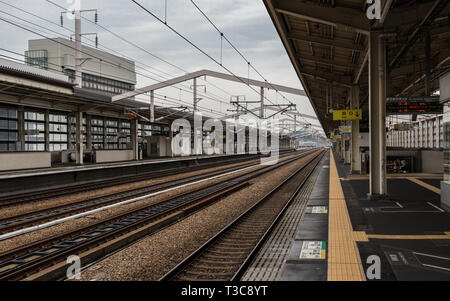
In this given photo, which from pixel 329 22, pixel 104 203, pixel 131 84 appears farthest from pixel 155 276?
pixel 131 84

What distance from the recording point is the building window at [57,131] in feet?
119

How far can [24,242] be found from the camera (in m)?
8.44

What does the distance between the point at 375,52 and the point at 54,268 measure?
36.1 feet

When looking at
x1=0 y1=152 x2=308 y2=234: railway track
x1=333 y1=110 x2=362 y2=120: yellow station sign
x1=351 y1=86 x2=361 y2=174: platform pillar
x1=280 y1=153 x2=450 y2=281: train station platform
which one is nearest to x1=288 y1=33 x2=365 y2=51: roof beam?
x1=333 y1=110 x2=362 y2=120: yellow station sign

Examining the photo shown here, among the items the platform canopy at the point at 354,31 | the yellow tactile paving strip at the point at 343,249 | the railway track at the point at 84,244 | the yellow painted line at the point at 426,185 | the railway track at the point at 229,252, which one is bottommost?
the railway track at the point at 229,252

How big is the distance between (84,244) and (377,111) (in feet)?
32.3

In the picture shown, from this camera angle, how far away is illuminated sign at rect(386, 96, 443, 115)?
13.4 m

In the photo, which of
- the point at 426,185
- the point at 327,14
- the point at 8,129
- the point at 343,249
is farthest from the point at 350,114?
the point at 8,129

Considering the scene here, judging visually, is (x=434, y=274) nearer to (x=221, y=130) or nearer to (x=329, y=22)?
(x=329, y=22)

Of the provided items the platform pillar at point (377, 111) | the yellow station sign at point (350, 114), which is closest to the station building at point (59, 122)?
the yellow station sign at point (350, 114)

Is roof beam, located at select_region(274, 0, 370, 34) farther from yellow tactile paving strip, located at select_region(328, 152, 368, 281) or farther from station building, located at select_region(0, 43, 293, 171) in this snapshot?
station building, located at select_region(0, 43, 293, 171)

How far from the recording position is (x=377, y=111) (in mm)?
12250

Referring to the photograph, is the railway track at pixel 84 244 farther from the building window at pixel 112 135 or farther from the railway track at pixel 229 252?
the building window at pixel 112 135

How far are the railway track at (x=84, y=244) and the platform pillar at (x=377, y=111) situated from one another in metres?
6.32
